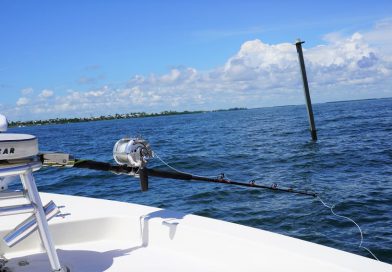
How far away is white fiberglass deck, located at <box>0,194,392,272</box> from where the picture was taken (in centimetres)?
254

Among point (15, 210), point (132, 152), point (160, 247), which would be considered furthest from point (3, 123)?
point (160, 247)

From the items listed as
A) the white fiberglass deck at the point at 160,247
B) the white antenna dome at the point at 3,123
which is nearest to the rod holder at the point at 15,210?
the white antenna dome at the point at 3,123

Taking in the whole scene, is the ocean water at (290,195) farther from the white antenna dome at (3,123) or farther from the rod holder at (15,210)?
the rod holder at (15,210)

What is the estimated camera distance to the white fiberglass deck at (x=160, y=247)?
100 inches

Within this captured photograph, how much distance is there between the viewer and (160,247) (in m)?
3.26

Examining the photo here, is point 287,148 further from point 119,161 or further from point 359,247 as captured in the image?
point 119,161

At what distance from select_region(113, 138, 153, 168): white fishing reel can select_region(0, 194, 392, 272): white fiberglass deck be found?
0.56 metres

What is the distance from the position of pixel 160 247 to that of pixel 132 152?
0.84 metres

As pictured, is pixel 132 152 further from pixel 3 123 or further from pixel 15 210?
pixel 15 210

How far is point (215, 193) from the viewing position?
9.18 meters

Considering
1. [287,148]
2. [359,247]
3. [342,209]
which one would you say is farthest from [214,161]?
[359,247]

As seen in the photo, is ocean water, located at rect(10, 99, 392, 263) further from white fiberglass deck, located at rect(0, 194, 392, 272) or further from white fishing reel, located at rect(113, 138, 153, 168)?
white fiberglass deck, located at rect(0, 194, 392, 272)

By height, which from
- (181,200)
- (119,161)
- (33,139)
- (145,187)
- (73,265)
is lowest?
(181,200)

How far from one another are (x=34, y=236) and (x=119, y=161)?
1.00m
